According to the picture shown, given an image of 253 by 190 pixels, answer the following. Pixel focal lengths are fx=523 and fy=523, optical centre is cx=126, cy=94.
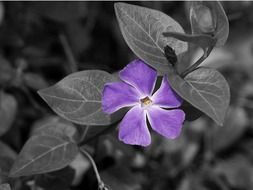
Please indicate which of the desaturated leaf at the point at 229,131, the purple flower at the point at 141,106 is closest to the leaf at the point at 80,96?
the purple flower at the point at 141,106

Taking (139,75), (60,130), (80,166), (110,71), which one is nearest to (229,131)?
(110,71)

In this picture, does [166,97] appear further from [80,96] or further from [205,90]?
[80,96]

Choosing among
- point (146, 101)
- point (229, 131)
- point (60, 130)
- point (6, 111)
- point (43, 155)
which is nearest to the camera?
point (146, 101)

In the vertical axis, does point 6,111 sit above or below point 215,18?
below

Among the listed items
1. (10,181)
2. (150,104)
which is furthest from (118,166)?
(150,104)

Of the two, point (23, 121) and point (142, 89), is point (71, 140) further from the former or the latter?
point (23, 121)

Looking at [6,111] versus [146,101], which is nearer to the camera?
[146,101]
